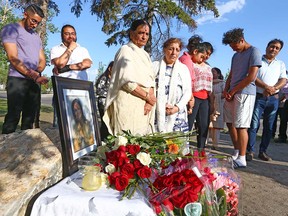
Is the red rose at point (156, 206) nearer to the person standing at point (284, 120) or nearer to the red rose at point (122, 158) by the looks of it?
the red rose at point (122, 158)

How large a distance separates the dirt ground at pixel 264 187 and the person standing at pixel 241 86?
33 cm

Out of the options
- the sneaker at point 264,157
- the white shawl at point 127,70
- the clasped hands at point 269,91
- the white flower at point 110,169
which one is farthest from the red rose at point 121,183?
the sneaker at point 264,157

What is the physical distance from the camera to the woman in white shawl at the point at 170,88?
323cm

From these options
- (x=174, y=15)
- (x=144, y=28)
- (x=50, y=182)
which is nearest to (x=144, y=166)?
(x=50, y=182)

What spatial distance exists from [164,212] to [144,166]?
28cm

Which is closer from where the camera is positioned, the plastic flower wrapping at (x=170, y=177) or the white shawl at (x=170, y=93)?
the plastic flower wrapping at (x=170, y=177)

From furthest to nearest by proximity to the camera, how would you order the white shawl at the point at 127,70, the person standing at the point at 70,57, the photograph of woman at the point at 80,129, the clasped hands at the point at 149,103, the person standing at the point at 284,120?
the person standing at the point at 284,120
the person standing at the point at 70,57
the clasped hands at the point at 149,103
the white shawl at the point at 127,70
the photograph of woman at the point at 80,129

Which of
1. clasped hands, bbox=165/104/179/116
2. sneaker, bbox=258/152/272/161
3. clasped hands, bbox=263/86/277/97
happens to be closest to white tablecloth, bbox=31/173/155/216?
clasped hands, bbox=165/104/179/116

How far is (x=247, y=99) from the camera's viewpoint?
13.0 feet

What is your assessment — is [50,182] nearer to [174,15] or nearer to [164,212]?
[164,212]

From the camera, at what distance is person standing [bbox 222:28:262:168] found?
3.87 m

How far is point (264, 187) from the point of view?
3.40 metres

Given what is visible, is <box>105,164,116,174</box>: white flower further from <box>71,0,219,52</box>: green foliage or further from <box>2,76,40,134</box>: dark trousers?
<box>71,0,219,52</box>: green foliage

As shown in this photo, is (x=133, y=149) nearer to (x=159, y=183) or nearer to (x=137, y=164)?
(x=137, y=164)
